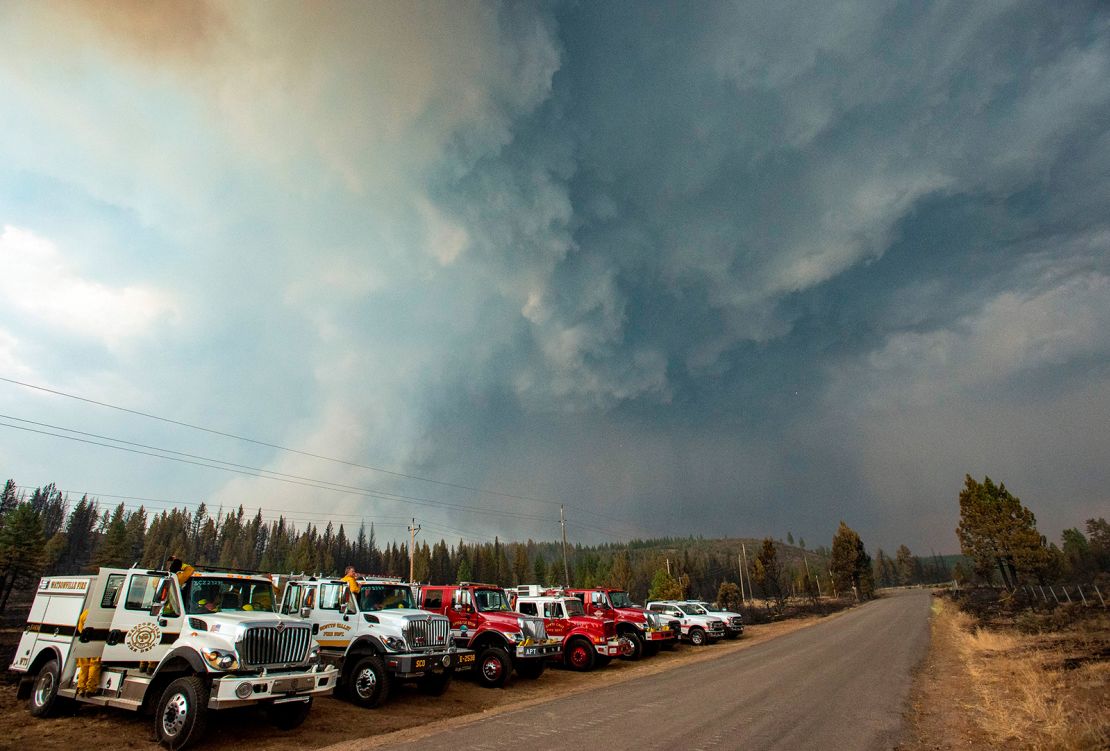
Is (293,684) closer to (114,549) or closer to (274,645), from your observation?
(274,645)

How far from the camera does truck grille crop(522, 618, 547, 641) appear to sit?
16422 mm

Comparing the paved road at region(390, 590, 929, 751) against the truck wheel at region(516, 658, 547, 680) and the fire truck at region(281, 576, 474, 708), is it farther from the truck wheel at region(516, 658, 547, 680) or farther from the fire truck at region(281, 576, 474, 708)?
the truck wheel at region(516, 658, 547, 680)

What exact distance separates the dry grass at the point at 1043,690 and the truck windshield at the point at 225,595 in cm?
1353

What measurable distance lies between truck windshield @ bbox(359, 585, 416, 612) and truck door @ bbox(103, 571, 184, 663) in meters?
4.54

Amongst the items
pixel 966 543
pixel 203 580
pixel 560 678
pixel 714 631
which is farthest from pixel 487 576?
pixel 203 580

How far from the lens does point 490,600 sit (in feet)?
57.1

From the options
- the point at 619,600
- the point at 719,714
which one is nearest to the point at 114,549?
the point at 619,600

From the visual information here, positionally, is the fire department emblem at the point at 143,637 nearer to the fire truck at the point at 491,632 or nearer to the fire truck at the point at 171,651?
the fire truck at the point at 171,651

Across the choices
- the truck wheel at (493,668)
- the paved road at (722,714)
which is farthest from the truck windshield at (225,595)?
the truck wheel at (493,668)

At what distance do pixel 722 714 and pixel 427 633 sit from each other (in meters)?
7.21

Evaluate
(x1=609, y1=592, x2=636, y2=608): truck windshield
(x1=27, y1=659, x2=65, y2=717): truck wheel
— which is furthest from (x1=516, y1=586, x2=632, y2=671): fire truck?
(x1=27, y1=659, x2=65, y2=717): truck wheel

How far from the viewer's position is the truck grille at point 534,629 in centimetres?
1642

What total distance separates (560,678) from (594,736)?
9490 millimetres

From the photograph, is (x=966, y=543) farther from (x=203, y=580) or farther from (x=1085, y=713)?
(x=203, y=580)
